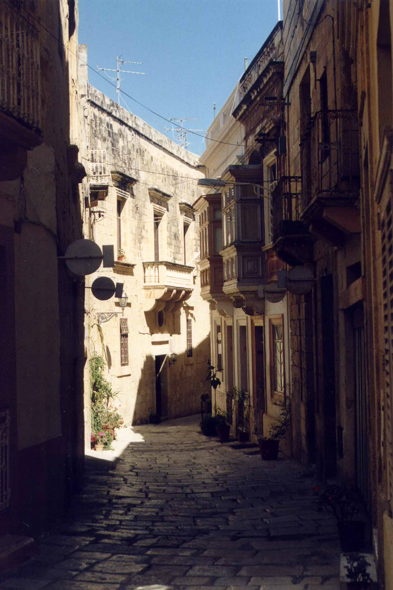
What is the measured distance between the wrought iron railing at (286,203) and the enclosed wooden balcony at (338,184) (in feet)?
9.53

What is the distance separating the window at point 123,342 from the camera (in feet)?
76.3

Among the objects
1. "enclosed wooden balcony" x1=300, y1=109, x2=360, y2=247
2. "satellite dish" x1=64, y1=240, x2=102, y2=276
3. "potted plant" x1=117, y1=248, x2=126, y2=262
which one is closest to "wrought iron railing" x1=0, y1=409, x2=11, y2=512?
"satellite dish" x1=64, y1=240, x2=102, y2=276

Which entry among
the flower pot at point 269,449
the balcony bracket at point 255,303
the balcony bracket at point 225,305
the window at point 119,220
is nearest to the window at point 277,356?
the balcony bracket at point 255,303

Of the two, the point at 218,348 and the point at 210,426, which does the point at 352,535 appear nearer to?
the point at 210,426

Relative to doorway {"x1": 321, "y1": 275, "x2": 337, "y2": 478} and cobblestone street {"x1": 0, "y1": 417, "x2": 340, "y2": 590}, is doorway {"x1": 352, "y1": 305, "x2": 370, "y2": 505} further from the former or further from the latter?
doorway {"x1": 321, "y1": 275, "x2": 337, "y2": 478}

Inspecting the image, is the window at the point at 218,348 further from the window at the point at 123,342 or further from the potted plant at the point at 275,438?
the potted plant at the point at 275,438

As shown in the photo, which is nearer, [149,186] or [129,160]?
[129,160]

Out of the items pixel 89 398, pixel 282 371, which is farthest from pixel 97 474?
pixel 282 371

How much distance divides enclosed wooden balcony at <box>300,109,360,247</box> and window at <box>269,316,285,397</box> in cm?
625

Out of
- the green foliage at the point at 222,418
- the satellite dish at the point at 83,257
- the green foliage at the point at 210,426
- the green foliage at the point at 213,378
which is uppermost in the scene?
the satellite dish at the point at 83,257

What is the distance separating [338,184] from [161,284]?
53.3 ft

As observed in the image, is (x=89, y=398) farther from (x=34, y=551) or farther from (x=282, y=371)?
(x=34, y=551)

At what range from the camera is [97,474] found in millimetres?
12734

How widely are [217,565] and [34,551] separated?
Answer: 1905mm
